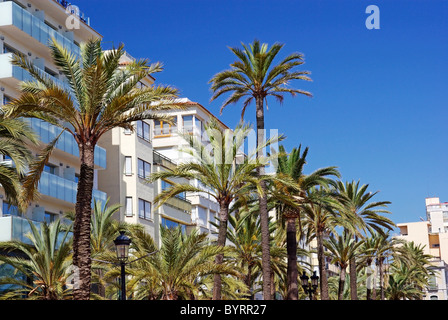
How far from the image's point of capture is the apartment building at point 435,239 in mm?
138000

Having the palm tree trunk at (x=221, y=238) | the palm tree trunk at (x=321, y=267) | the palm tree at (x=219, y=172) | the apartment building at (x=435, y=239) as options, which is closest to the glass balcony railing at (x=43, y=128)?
the palm tree at (x=219, y=172)

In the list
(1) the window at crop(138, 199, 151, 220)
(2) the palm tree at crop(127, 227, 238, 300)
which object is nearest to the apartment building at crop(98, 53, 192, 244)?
(1) the window at crop(138, 199, 151, 220)

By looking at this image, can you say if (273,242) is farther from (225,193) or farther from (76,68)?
(76,68)

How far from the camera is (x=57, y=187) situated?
41.1 metres

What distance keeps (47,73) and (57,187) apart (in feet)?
22.0

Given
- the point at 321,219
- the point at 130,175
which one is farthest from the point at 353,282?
the point at 130,175

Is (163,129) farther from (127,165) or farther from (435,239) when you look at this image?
(435,239)

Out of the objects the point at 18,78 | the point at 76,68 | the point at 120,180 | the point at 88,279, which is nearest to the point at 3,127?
the point at 76,68

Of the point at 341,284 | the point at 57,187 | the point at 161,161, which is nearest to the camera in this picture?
the point at 57,187

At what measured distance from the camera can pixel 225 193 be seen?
33.3 m

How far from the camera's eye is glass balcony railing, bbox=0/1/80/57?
125 feet

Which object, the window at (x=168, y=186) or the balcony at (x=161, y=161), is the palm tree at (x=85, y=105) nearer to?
the balcony at (x=161, y=161)
